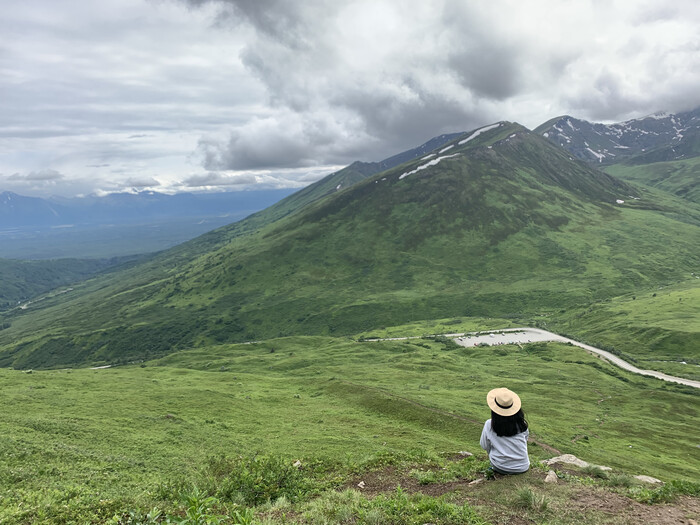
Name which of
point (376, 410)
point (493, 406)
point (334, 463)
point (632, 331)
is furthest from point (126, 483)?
point (632, 331)

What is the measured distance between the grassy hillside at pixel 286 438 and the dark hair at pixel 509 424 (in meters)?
2.64

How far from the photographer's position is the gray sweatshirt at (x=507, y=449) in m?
16.6

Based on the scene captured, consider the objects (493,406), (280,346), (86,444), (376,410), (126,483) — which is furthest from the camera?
(280,346)

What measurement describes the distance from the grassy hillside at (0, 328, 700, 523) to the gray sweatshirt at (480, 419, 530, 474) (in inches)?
33.2

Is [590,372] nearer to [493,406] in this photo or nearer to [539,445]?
[539,445]

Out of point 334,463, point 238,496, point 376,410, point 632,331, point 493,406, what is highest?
point 493,406

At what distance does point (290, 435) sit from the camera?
41031 millimetres

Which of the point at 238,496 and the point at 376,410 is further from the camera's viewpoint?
the point at 376,410

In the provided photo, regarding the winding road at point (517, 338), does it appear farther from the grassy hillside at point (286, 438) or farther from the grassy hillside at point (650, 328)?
the grassy hillside at point (286, 438)

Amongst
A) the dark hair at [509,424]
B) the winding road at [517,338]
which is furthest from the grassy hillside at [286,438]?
the winding road at [517,338]

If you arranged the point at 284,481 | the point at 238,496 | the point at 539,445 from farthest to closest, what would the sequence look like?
1. the point at 539,445
2. the point at 284,481
3. the point at 238,496

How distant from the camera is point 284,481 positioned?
2167cm

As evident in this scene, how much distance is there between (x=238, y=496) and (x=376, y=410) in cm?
3509

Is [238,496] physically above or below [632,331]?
above
